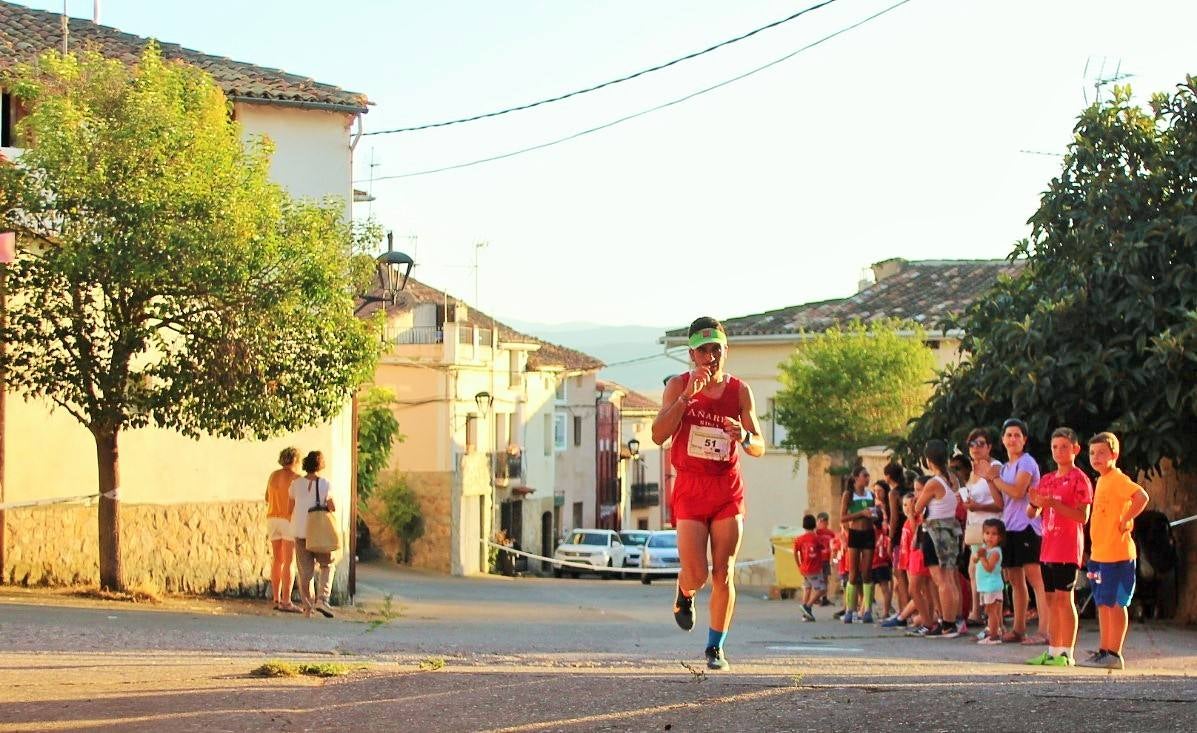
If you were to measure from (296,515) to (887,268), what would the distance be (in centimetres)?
4027

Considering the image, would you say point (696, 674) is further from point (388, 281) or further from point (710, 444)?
point (388, 281)

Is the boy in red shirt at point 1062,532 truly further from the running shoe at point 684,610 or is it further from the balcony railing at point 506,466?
the balcony railing at point 506,466

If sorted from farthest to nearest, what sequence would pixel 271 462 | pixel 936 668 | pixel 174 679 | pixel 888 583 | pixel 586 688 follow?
pixel 271 462, pixel 888 583, pixel 936 668, pixel 174 679, pixel 586 688

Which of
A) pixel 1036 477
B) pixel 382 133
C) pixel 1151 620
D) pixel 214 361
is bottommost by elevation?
pixel 1151 620

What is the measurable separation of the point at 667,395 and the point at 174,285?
9.27m

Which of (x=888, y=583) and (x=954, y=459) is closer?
(x=954, y=459)

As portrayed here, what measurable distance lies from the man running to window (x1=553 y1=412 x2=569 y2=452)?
6303 centimetres

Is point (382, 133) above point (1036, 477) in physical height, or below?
above

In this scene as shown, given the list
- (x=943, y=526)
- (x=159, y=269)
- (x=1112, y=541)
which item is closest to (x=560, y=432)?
(x=159, y=269)

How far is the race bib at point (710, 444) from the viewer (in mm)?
8844

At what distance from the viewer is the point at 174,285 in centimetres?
1684

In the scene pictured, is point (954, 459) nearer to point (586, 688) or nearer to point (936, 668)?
point (936, 668)

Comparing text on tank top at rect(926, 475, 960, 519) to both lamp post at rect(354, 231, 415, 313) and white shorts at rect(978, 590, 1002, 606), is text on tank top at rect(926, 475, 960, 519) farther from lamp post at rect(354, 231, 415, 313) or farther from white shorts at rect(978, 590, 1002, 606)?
lamp post at rect(354, 231, 415, 313)

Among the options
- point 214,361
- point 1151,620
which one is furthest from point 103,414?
point 1151,620
